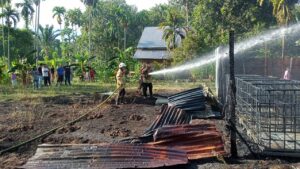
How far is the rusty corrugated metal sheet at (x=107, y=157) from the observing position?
6.15 metres

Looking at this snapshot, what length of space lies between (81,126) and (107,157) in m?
4.21

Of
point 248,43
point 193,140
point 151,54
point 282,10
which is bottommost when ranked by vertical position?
point 193,140

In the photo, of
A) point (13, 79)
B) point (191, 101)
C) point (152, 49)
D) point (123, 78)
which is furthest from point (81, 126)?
point (152, 49)

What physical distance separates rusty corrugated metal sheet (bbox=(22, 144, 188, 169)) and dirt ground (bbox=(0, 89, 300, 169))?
41 cm

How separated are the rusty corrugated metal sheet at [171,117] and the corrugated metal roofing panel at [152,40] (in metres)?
34.5

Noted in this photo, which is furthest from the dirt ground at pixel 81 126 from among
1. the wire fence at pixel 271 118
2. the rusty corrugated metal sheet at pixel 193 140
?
the wire fence at pixel 271 118

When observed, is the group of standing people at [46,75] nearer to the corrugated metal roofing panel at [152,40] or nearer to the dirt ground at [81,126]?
the dirt ground at [81,126]

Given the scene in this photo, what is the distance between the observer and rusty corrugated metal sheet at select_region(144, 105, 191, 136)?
924cm

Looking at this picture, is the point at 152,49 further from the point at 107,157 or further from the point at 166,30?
the point at 107,157

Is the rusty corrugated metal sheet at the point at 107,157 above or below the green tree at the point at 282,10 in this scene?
below

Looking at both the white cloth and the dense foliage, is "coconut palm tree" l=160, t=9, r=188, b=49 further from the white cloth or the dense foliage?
the white cloth

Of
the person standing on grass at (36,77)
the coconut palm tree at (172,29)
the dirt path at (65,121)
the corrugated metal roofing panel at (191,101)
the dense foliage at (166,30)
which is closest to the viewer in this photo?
the dirt path at (65,121)

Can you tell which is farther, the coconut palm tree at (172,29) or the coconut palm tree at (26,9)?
the coconut palm tree at (26,9)

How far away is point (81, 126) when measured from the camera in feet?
Result: 34.1
